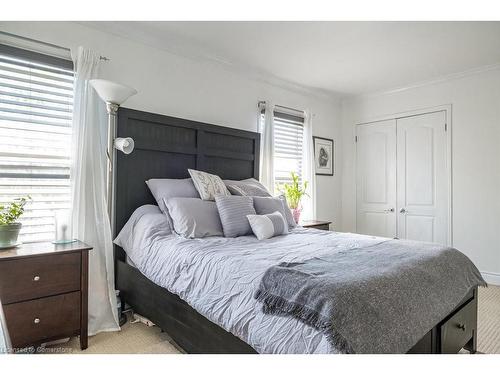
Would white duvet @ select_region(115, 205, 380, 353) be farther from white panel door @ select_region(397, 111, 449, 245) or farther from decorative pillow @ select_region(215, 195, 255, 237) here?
white panel door @ select_region(397, 111, 449, 245)

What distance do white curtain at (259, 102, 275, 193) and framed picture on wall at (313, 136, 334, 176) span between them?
1.03 meters

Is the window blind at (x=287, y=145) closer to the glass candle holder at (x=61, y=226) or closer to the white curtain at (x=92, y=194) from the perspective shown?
the white curtain at (x=92, y=194)

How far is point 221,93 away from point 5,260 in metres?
2.50

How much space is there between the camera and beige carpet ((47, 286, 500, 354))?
2.10m

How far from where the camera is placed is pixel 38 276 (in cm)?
195

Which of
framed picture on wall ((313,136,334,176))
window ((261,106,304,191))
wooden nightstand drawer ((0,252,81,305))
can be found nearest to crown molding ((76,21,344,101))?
window ((261,106,304,191))

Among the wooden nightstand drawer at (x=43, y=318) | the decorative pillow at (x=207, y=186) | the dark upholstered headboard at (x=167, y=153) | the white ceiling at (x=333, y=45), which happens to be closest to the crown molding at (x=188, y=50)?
the white ceiling at (x=333, y=45)

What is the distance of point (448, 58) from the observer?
11.3 feet

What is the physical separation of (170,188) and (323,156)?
277cm

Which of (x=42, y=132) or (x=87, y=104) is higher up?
(x=87, y=104)

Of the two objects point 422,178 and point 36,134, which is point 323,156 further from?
point 36,134

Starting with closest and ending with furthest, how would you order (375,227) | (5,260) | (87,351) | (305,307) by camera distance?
1. (305,307)
2. (5,260)
3. (87,351)
4. (375,227)
